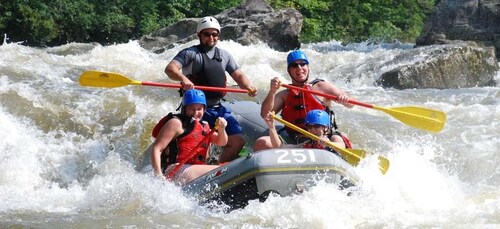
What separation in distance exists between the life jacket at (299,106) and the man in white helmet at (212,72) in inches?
15.1

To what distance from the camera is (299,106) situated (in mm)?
6707

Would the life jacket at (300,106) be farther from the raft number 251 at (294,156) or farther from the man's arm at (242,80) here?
the raft number 251 at (294,156)

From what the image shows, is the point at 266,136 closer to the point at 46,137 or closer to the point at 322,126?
the point at 322,126

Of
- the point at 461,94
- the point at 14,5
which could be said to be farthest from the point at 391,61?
the point at 14,5

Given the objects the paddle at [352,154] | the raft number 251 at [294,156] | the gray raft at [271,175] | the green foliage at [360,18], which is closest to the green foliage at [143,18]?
the green foliage at [360,18]

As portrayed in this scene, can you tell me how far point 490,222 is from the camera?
5562 millimetres

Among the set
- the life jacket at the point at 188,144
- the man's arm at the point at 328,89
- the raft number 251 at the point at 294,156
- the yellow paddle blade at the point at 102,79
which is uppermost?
the man's arm at the point at 328,89

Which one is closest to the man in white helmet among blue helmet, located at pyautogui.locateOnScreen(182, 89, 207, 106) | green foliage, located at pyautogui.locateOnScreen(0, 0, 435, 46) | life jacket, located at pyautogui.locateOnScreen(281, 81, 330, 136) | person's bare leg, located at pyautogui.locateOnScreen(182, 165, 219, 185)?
life jacket, located at pyautogui.locateOnScreen(281, 81, 330, 136)

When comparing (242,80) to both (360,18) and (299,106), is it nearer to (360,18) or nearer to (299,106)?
(299,106)

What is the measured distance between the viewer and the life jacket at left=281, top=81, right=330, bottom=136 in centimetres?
668

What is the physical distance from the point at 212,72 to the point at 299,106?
857mm

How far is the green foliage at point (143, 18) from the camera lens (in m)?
19.9

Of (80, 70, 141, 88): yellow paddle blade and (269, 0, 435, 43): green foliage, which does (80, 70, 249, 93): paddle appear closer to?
(80, 70, 141, 88): yellow paddle blade

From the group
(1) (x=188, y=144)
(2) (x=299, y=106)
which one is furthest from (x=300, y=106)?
(1) (x=188, y=144)
